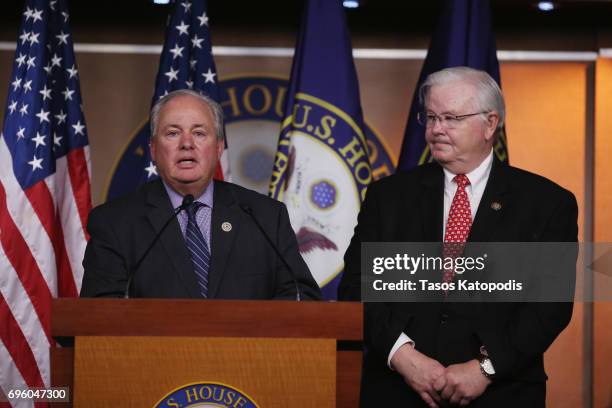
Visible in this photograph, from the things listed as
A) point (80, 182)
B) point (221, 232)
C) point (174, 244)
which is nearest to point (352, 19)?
point (80, 182)

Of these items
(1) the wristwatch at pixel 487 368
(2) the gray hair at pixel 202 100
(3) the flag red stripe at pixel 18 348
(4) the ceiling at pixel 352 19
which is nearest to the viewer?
(1) the wristwatch at pixel 487 368

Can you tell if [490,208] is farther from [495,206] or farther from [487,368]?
[487,368]

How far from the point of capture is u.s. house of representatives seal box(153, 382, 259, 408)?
1925 millimetres

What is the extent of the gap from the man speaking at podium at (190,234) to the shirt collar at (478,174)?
0.53 metres

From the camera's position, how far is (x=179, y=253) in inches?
102

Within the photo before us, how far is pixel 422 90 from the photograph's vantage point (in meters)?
2.80

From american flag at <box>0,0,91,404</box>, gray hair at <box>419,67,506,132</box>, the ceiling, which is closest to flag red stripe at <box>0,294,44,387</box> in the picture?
american flag at <box>0,0,91,404</box>

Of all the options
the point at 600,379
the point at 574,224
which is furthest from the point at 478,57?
the point at 600,379

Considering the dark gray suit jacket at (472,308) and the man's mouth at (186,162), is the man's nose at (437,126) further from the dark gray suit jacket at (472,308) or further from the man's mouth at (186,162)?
the man's mouth at (186,162)

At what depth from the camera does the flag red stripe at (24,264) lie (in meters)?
3.58

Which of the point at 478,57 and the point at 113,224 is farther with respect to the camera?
the point at 478,57

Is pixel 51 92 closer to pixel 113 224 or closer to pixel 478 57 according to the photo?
pixel 113 224

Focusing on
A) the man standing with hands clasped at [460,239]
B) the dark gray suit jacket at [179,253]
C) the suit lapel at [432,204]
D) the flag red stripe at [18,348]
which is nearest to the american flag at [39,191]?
the flag red stripe at [18,348]

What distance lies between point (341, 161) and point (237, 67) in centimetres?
87
